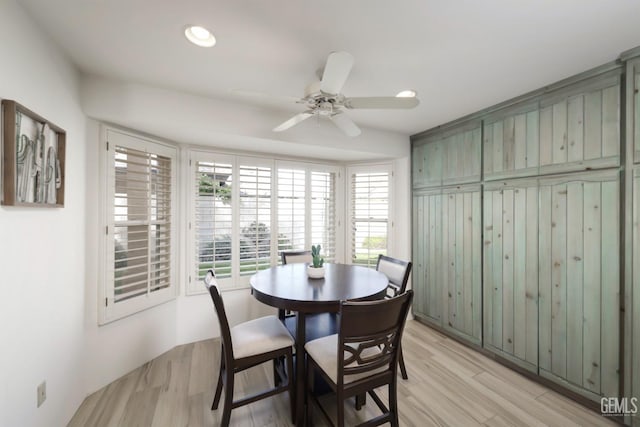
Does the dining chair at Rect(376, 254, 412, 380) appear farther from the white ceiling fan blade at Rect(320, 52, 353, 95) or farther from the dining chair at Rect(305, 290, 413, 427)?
the white ceiling fan blade at Rect(320, 52, 353, 95)

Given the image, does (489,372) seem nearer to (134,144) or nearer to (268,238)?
(268,238)

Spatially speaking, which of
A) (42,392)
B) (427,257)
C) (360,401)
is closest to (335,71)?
(360,401)

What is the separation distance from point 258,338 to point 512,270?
229 centimetres

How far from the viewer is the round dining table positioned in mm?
1691

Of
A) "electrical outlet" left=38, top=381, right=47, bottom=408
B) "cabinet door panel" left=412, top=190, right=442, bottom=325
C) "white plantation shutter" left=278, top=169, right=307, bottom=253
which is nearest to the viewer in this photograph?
"electrical outlet" left=38, top=381, right=47, bottom=408

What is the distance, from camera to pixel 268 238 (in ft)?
10.7

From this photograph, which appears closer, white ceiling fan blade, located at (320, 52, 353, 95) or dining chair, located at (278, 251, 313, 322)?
white ceiling fan blade, located at (320, 52, 353, 95)

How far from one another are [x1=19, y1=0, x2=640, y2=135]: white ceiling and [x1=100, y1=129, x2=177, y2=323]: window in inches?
25.0

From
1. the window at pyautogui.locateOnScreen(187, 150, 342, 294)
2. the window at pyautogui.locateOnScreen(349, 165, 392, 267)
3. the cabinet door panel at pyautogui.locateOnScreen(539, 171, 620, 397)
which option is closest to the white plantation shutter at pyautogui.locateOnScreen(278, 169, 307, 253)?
the window at pyautogui.locateOnScreen(187, 150, 342, 294)

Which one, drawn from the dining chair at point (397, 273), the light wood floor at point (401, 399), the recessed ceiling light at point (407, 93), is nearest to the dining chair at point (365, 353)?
the light wood floor at point (401, 399)

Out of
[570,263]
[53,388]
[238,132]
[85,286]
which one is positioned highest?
[238,132]

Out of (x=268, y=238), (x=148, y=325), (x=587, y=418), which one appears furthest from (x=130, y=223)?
(x=587, y=418)

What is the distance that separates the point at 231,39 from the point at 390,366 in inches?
86.0

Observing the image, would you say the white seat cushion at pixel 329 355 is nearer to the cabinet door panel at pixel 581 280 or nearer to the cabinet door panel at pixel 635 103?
the cabinet door panel at pixel 581 280
